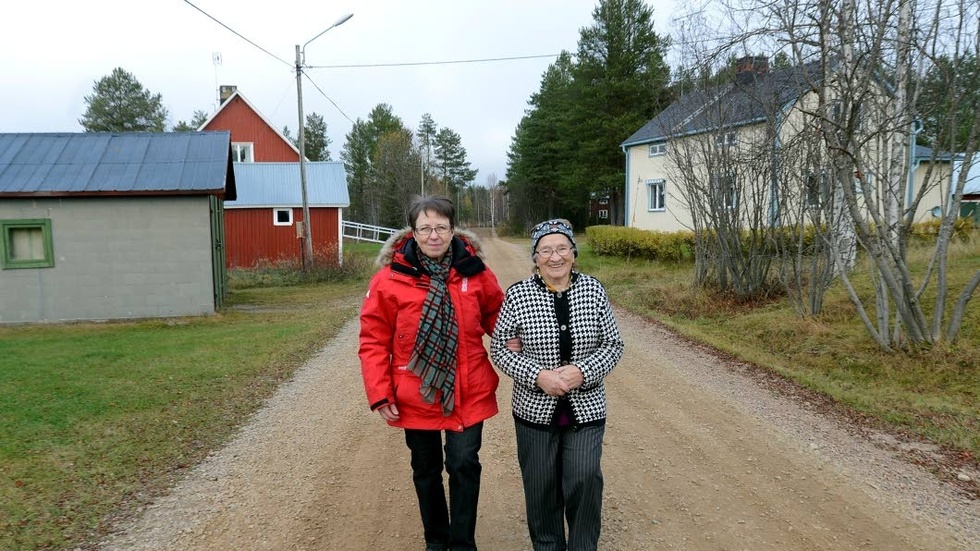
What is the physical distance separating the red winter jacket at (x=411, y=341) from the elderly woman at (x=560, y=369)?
0.59 feet

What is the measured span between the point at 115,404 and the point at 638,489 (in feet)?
16.5

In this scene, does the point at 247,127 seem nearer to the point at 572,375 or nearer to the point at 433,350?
the point at 433,350

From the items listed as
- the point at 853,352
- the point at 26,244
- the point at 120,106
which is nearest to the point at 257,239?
the point at 26,244

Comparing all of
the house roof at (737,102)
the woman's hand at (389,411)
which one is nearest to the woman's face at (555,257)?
the woman's hand at (389,411)

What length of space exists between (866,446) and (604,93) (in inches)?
1146

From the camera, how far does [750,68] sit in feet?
30.9

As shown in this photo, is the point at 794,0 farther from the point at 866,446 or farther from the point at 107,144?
the point at 107,144

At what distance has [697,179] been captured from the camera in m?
12.1

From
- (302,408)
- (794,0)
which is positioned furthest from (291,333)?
(794,0)

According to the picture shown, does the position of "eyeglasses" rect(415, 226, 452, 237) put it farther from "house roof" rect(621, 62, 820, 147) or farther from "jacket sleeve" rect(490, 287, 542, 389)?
"house roof" rect(621, 62, 820, 147)

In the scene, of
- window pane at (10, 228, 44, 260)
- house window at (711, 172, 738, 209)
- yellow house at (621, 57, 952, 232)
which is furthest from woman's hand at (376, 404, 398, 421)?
window pane at (10, 228, 44, 260)

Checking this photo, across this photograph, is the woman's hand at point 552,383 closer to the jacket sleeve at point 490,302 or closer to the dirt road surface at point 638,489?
the jacket sleeve at point 490,302

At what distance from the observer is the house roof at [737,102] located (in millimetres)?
8172

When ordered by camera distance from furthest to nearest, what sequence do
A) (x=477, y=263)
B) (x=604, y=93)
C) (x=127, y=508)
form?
(x=604, y=93), (x=127, y=508), (x=477, y=263)
